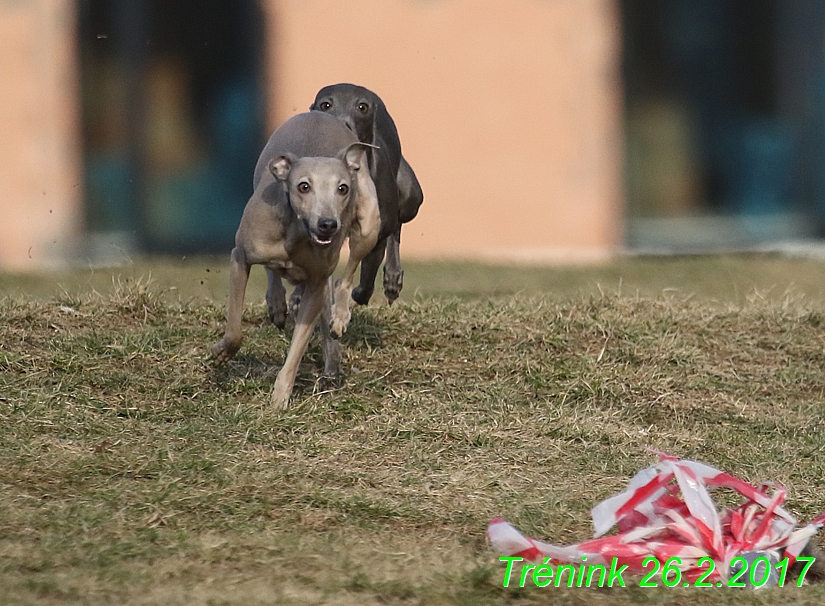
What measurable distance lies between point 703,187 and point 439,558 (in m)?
8.88

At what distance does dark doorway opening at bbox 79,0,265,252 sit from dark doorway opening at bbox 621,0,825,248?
11.2 ft

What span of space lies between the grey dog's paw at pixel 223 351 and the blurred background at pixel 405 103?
584 cm

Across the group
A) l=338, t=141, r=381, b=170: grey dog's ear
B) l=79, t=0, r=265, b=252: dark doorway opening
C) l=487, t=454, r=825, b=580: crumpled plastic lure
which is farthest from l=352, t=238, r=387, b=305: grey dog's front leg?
l=79, t=0, r=265, b=252: dark doorway opening

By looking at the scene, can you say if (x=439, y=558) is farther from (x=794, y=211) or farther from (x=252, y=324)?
(x=794, y=211)

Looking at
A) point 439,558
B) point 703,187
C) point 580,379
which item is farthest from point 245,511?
point 703,187

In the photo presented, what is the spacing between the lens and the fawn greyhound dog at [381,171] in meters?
6.02

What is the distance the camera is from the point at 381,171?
19.7 feet

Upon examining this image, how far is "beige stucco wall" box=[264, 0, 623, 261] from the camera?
11.2 meters

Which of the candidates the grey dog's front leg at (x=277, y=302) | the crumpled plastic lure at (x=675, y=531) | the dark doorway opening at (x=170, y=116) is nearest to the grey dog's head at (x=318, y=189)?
the grey dog's front leg at (x=277, y=302)

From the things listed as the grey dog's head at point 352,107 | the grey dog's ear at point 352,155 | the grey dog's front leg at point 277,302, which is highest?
the grey dog's head at point 352,107

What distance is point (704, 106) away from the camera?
1202 cm

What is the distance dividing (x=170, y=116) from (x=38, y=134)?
1143mm

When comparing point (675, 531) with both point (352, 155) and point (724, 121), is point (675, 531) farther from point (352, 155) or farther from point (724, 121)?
point (724, 121)

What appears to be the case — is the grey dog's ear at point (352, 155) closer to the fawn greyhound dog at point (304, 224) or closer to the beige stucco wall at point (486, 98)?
the fawn greyhound dog at point (304, 224)
